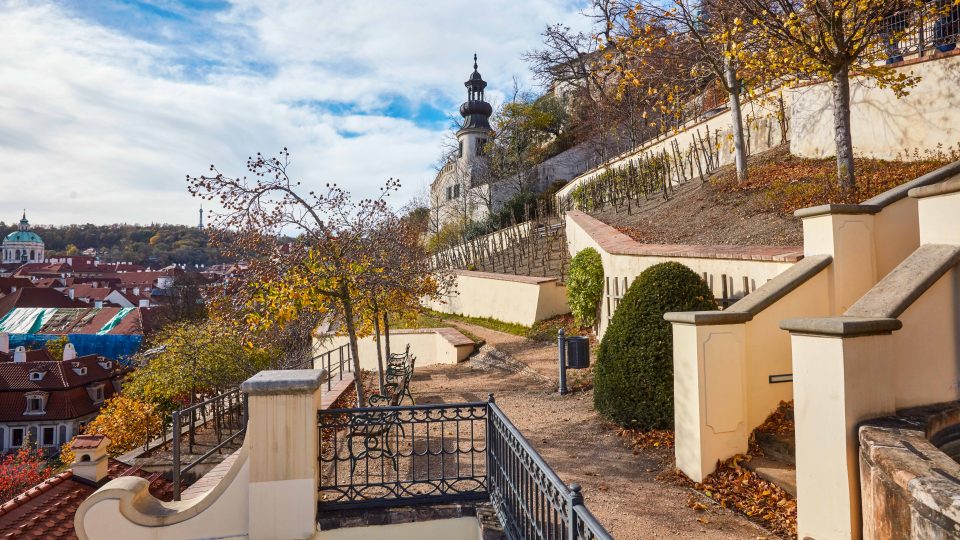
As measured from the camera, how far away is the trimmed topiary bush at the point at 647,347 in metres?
5.96

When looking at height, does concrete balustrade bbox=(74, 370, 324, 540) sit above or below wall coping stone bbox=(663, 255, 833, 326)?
below

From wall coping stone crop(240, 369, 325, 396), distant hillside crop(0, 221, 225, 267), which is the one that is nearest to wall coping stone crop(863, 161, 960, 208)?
wall coping stone crop(240, 369, 325, 396)

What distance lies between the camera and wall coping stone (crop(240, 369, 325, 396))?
150 inches

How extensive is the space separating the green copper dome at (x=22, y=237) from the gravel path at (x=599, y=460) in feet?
455

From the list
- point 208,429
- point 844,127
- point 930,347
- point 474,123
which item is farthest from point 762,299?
point 474,123

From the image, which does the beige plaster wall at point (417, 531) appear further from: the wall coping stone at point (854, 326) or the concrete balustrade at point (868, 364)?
the wall coping stone at point (854, 326)

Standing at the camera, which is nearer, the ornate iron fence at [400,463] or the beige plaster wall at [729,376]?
the ornate iron fence at [400,463]

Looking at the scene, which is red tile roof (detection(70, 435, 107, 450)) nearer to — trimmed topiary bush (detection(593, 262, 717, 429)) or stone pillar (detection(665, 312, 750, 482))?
trimmed topiary bush (detection(593, 262, 717, 429))

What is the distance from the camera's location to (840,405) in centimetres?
341

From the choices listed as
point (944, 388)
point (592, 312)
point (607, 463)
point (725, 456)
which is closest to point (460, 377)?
point (592, 312)

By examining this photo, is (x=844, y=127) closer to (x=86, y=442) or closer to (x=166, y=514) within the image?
(x=166, y=514)

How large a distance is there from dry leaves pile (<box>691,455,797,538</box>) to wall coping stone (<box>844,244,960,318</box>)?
1.70 metres

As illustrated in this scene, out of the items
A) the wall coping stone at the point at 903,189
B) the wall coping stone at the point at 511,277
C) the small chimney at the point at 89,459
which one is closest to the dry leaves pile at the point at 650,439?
the wall coping stone at the point at 903,189

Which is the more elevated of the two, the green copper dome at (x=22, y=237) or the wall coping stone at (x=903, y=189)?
the green copper dome at (x=22, y=237)
